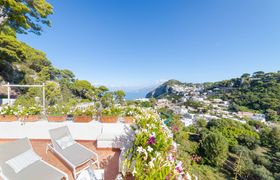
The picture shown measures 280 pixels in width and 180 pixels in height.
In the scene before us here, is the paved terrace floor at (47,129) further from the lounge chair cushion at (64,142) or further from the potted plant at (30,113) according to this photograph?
the lounge chair cushion at (64,142)

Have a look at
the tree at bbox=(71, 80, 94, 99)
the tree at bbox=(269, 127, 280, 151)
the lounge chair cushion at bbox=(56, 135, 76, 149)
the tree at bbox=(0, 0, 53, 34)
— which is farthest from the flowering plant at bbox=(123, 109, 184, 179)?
the tree at bbox=(269, 127, 280, 151)

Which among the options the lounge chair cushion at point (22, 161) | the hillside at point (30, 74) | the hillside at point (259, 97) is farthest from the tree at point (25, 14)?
the hillside at point (259, 97)

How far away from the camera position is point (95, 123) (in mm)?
3477

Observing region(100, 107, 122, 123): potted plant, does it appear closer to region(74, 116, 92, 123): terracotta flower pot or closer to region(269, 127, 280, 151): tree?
region(74, 116, 92, 123): terracotta flower pot

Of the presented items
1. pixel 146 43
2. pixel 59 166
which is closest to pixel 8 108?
pixel 59 166

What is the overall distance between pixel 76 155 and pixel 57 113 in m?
1.62

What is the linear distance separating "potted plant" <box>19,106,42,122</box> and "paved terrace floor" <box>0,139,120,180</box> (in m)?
0.57

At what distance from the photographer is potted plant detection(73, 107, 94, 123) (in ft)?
11.5

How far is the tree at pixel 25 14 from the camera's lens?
5762 millimetres

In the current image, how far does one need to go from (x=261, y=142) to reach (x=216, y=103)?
3025cm

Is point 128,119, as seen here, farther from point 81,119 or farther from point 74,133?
point 74,133

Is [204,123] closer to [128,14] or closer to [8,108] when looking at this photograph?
[128,14]

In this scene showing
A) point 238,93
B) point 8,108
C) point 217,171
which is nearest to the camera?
point 8,108

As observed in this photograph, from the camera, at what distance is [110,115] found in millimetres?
3568
